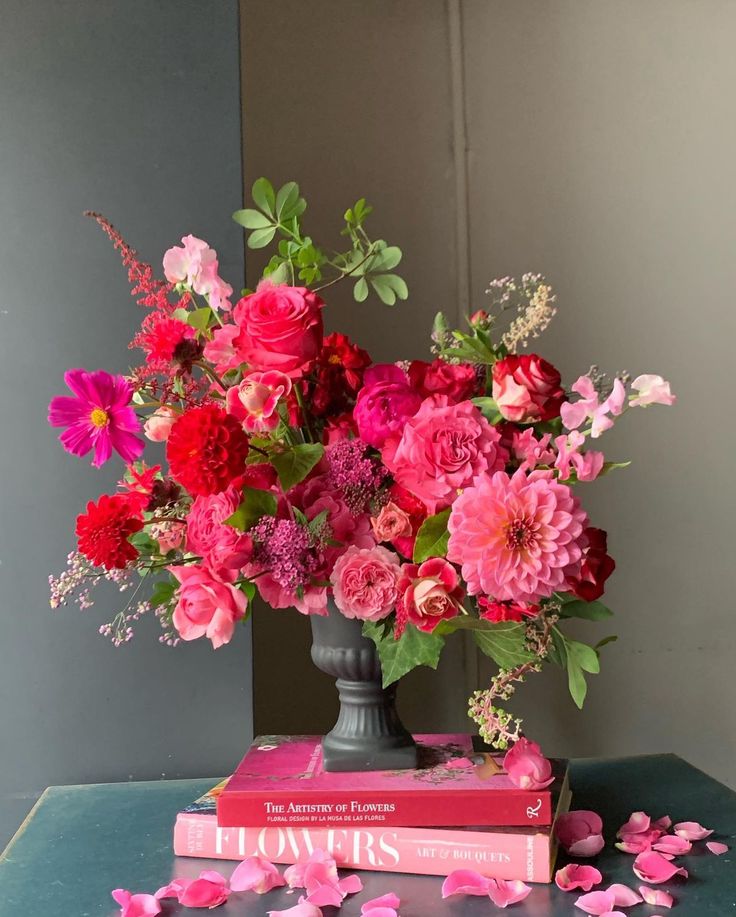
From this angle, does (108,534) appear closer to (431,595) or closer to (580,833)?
(431,595)

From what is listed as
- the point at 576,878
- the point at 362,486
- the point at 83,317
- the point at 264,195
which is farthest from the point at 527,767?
the point at 83,317

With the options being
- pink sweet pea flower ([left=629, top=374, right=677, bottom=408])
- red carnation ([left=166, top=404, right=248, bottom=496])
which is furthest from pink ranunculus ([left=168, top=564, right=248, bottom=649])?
pink sweet pea flower ([left=629, top=374, right=677, bottom=408])

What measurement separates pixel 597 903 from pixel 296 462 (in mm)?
489

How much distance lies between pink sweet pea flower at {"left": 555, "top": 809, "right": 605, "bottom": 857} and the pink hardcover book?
0.23 ft

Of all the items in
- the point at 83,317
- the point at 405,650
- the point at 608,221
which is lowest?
the point at 405,650

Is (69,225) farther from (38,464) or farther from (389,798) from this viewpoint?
(389,798)

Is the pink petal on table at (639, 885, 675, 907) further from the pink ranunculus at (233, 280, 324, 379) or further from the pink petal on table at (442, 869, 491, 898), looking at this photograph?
the pink ranunculus at (233, 280, 324, 379)

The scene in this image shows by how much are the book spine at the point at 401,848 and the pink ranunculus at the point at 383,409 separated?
0.39 metres

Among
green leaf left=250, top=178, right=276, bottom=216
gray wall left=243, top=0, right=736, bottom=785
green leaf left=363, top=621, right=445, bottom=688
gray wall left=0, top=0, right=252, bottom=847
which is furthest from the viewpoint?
gray wall left=243, top=0, right=736, bottom=785

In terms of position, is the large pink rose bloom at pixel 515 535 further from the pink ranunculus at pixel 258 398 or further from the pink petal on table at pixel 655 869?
the pink petal on table at pixel 655 869

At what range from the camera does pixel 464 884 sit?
89cm

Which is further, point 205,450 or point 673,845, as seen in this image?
point 673,845

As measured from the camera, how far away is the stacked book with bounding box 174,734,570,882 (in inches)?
36.0

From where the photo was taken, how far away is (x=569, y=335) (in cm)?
173
